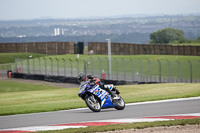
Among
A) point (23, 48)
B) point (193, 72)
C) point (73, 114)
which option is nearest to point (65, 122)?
point (73, 114)

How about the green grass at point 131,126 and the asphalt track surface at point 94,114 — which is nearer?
the green grass at point 131,126

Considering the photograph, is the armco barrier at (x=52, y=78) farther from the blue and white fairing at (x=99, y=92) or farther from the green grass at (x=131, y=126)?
the green grass at (x=131, y=126)

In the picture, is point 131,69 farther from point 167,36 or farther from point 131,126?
point 167,36

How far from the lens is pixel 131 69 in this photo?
1853 inches

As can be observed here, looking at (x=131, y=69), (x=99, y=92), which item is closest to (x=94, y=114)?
(x=99, y=92)

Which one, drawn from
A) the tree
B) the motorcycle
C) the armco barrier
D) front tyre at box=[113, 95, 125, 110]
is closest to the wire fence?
the armco barrier

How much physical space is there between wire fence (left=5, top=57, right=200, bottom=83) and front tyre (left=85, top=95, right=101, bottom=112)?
26.5m

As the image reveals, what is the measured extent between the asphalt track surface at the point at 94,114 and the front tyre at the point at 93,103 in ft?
0.56

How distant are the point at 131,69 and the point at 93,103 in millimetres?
31549

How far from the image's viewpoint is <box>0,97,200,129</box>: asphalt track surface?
46.7 feet

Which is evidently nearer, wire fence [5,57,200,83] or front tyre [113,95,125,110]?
front tyre [113,95,125,110]

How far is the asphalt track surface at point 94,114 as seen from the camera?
1424 cm

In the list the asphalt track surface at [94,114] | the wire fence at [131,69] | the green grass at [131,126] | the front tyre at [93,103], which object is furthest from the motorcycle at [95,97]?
the wire fence at [131,69]

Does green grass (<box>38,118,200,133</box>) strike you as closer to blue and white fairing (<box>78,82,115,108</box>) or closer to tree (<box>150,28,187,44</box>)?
blue and white fairing (<box>78,82,115,108</box>)
